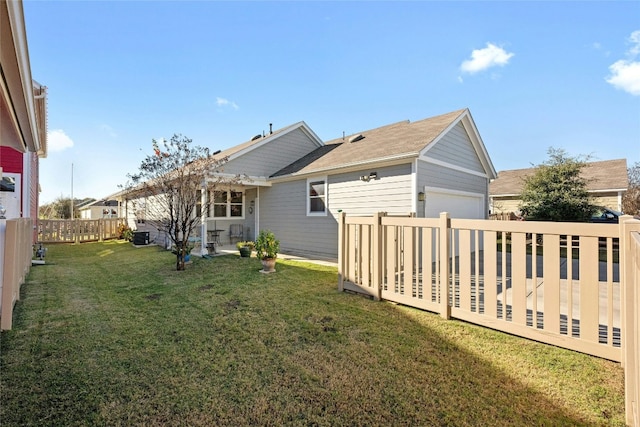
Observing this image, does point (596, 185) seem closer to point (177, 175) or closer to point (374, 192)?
point (374, 192)

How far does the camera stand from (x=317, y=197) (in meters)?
10.5

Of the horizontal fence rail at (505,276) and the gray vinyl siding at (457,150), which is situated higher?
the gray vinyl siding at (457,150)

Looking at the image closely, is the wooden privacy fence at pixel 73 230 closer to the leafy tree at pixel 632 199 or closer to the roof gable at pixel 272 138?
the roof gable at pixel 272 138

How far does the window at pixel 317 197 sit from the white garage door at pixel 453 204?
348 cm

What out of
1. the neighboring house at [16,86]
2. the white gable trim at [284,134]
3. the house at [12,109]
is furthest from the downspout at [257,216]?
the house at [12,109]

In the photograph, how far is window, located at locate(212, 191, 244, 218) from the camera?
12.2 meters

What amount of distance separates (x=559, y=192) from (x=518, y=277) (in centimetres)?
1227

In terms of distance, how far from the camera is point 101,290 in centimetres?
557

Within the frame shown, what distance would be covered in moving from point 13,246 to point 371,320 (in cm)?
472

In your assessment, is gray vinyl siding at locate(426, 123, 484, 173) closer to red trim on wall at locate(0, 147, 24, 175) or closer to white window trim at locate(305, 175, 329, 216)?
white window trim at locate(305, 175, 329, 216)

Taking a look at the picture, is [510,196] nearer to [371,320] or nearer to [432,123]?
[432,123]

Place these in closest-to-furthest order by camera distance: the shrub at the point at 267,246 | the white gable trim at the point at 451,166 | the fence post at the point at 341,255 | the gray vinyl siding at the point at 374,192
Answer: the fence post at the point at 341,255 → the shrub at the point at 267,246 → the gray vinyl siding at the point at 374,192 → the white gable trim at the point at 451,166

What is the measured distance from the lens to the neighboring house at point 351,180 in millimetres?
8312

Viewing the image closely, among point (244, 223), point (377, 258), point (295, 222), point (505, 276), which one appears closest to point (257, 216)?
point (244, 223)
